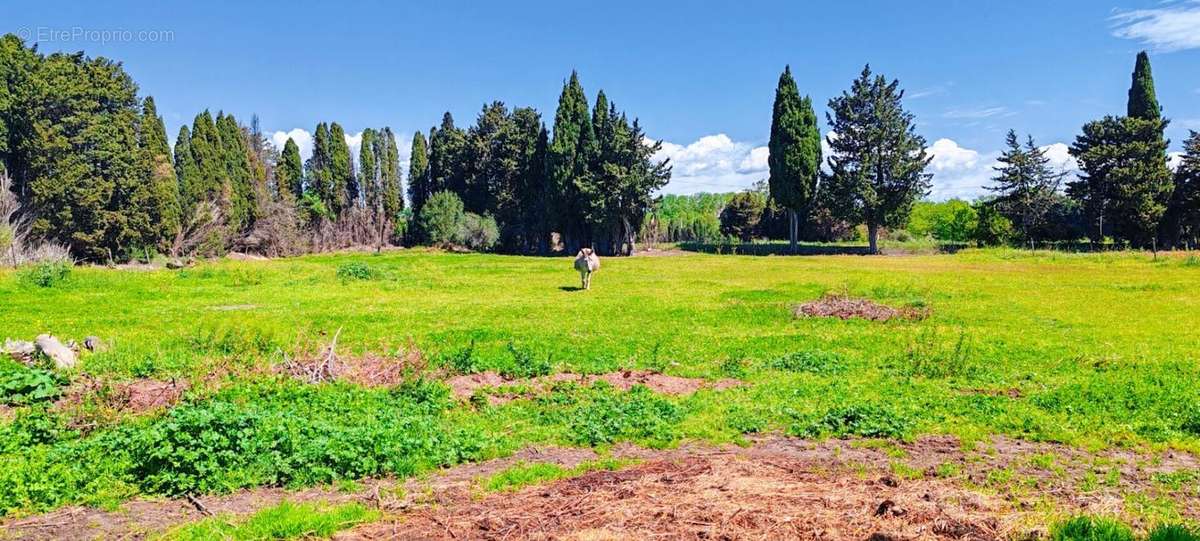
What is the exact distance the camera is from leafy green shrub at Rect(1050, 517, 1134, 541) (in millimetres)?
4844

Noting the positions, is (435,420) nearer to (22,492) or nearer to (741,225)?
(22,492)

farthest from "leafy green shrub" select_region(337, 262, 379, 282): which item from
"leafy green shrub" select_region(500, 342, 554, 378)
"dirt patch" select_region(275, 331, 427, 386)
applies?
"leafy green shrub" select_region(500, 342, 554, 378)

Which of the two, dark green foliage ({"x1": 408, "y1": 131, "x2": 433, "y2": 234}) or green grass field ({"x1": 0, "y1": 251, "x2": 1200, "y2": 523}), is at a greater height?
dark green foliage ({"x1": 408, "y1": 131, "x2": 433, "y2": 234})

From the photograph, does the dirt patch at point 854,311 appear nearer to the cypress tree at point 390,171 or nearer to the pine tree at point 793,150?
the pine tree at point 793,150

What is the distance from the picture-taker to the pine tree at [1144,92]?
161ft

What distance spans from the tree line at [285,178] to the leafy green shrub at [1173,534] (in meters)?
44.0

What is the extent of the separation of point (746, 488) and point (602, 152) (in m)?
46.9

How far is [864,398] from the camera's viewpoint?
9219 mm

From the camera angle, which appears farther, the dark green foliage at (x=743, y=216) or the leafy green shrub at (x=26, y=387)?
the dark green foliage at (x=743, y=216)

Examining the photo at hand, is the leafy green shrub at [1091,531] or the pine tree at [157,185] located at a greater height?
the pine tree at [157,185]

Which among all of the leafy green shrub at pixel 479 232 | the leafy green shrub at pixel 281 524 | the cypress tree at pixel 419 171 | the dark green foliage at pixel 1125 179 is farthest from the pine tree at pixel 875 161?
the leafy green shrub at pixel 281 524

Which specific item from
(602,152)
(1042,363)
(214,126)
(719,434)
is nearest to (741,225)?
(602,152)

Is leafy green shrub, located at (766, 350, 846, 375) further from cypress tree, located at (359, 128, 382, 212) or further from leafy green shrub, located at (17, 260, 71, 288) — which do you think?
cypress tree, located at (359, 128, 382, 212)

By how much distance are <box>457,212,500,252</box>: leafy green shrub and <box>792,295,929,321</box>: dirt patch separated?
43273 mm
